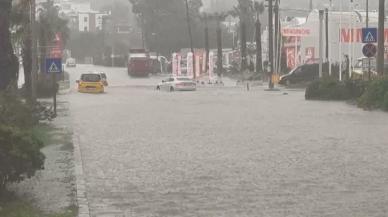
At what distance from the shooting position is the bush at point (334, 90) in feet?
127

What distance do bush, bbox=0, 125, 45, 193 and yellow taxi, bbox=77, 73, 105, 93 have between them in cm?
4858

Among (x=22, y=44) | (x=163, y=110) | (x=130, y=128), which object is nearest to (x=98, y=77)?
(x=22, y=44)

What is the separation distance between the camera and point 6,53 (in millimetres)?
21203

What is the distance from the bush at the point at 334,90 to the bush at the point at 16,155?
28.2 metres

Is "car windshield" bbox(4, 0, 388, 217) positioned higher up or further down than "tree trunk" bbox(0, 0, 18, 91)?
further down

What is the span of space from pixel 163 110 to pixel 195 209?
2248cm

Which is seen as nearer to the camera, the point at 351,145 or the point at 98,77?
the point at 351,145

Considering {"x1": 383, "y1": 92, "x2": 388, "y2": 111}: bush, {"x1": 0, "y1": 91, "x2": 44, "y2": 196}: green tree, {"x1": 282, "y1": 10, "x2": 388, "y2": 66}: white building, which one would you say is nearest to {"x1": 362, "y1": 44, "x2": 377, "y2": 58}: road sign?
{"x1": 383, "y1": 92, "x2": 388, "y2": 111}: bush

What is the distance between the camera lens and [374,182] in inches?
504

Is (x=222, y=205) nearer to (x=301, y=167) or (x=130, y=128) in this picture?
(x=301, y=167)

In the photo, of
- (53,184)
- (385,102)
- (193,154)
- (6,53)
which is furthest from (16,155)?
(385,102)

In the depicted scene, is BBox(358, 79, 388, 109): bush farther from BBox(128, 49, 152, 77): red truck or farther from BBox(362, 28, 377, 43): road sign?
BBox(128, 49, 152, 77): red truck

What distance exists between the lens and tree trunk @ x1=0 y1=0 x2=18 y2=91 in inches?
799

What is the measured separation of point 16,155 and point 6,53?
1093cm
